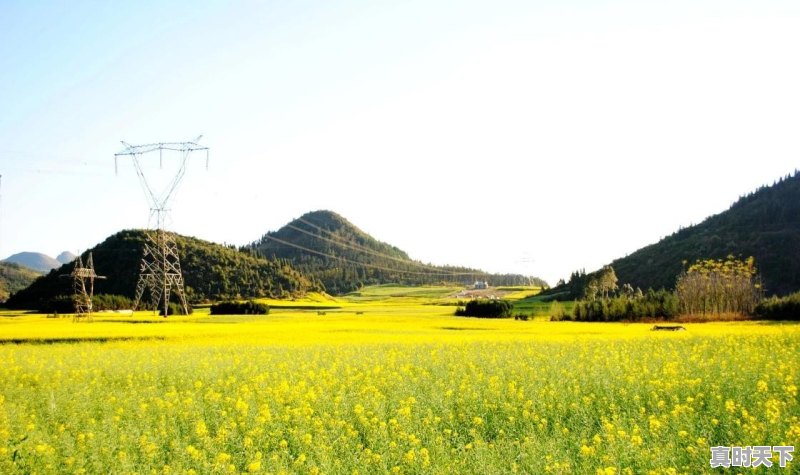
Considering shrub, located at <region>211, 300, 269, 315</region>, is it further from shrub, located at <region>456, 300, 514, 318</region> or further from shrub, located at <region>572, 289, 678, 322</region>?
shrub, located at <region>572, 289, 678, 322</region>

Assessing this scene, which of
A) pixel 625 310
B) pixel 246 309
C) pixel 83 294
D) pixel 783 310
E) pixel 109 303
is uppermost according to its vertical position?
pixel 83 294

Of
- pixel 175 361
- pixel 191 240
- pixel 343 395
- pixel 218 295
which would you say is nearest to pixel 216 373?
pixel 175 361

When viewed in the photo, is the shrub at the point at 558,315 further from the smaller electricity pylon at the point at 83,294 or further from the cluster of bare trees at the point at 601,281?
the smaller electricity pylon at the point at 83,294

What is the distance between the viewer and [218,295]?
127500 mm

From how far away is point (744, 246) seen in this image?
163125 mm

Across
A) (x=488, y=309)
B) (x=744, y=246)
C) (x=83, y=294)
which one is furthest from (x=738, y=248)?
(x=83, y=294)

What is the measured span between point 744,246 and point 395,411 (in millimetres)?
173154

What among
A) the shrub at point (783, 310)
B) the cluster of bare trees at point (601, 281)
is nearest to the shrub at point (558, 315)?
Result: the shrub at point (783, 310)

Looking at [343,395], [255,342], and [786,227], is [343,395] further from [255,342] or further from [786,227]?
[786,227]

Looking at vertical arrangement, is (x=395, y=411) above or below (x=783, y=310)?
below

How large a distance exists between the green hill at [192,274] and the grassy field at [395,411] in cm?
10473

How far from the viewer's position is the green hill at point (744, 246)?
502 feet

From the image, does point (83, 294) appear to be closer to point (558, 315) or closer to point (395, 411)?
point (558, 315)

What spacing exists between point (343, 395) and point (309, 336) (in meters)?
23.8
